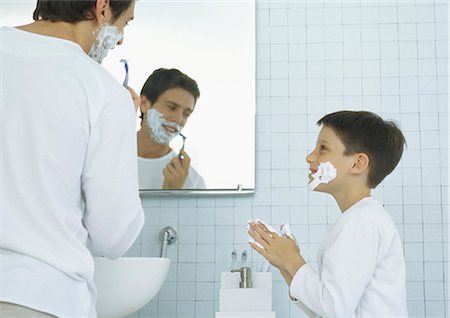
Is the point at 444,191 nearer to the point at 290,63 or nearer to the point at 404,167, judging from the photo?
the point at 404,167

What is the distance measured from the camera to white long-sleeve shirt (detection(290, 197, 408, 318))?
1703 mm

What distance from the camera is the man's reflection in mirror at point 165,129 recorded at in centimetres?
272

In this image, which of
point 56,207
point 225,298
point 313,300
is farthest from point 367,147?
point 56,207

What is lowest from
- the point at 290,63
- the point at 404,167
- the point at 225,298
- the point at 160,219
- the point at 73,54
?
the point at 225,298

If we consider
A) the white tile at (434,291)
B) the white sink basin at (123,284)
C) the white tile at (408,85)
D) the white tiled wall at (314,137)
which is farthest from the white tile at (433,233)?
the white sink basin at (123,284)

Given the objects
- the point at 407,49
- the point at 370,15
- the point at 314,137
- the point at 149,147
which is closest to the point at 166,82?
the point at 149,147

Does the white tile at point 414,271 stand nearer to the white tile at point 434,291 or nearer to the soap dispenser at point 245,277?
the white tile at point 434,291

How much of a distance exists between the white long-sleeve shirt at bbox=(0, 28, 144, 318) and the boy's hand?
681 millimetres

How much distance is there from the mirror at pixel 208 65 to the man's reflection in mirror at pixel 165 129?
0.8 inches

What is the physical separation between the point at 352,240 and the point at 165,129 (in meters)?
1.19

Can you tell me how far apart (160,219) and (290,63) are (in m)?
0.82

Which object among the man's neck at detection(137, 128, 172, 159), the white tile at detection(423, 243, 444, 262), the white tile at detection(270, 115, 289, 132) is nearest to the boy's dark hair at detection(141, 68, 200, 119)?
the man's neck at detection(137, 128, 172, 159)

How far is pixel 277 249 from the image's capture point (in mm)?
1908

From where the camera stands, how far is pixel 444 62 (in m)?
2.77
